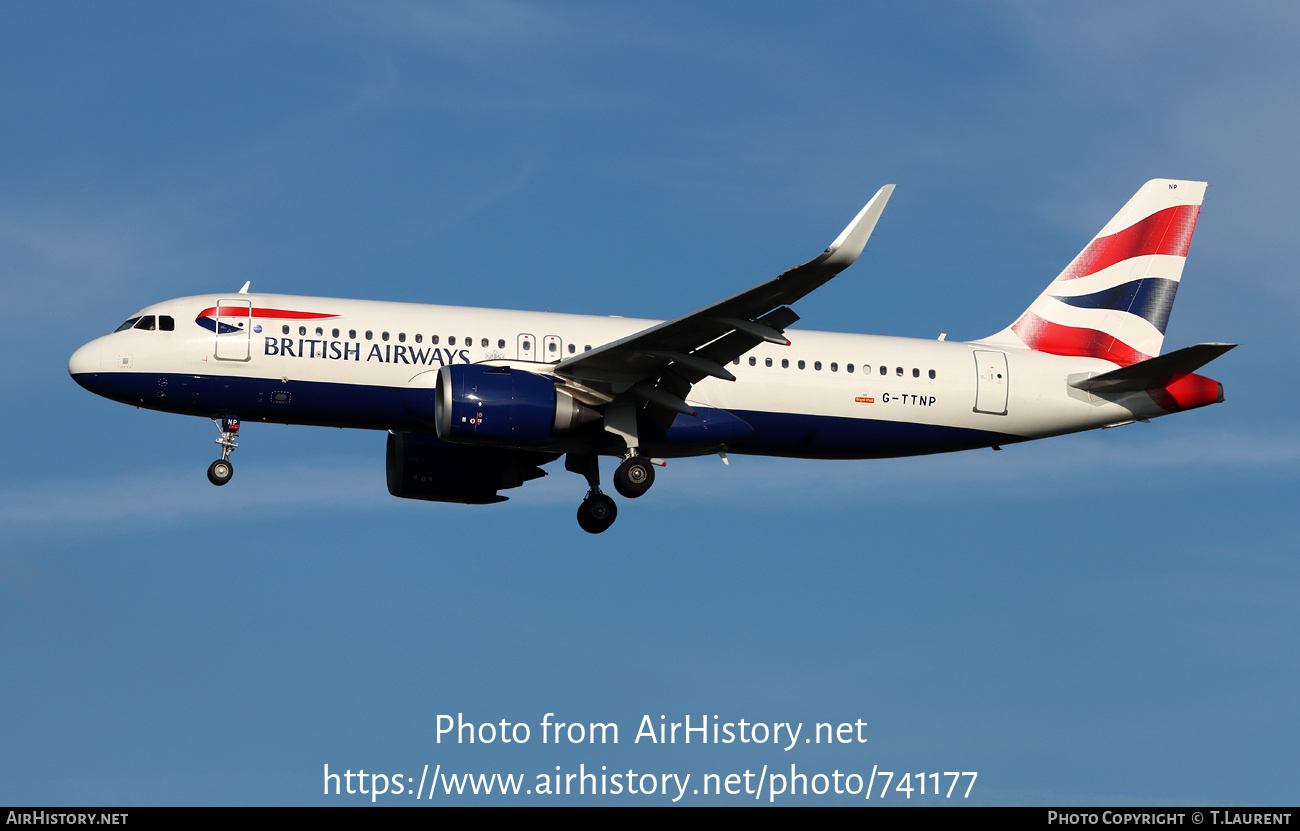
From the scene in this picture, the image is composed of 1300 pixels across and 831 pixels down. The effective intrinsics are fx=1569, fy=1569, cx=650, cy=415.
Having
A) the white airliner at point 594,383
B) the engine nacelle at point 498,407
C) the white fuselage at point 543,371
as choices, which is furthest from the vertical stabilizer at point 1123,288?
the engine nacelle at point 498,407

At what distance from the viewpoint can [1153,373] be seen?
36281 mm

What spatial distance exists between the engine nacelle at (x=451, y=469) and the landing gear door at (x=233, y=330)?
580cm

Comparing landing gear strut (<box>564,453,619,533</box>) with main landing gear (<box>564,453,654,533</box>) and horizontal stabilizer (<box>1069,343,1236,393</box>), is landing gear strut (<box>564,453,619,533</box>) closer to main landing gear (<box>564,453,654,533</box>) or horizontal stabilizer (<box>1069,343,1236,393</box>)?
main landing gear (<box>564,453,654,533</box>)

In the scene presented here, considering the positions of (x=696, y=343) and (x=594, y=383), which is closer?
(x=696, y=343)

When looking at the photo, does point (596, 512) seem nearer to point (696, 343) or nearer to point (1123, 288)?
point (696, 343)

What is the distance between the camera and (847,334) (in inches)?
1458

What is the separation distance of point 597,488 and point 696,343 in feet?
20.8

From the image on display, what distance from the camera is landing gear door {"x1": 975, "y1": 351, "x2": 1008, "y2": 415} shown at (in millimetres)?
36812

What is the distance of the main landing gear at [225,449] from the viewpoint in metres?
34.0

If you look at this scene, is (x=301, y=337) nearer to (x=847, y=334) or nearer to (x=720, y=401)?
(x=720, y=401)

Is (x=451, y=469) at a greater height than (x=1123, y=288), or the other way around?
(x=1123, y=288)

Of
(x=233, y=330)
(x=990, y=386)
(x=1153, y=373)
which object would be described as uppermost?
(x=233, y=330)

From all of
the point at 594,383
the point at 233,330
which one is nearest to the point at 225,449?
the point at 233,330

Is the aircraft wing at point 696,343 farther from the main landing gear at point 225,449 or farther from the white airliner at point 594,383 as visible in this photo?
the main landing gear at point 225,449
